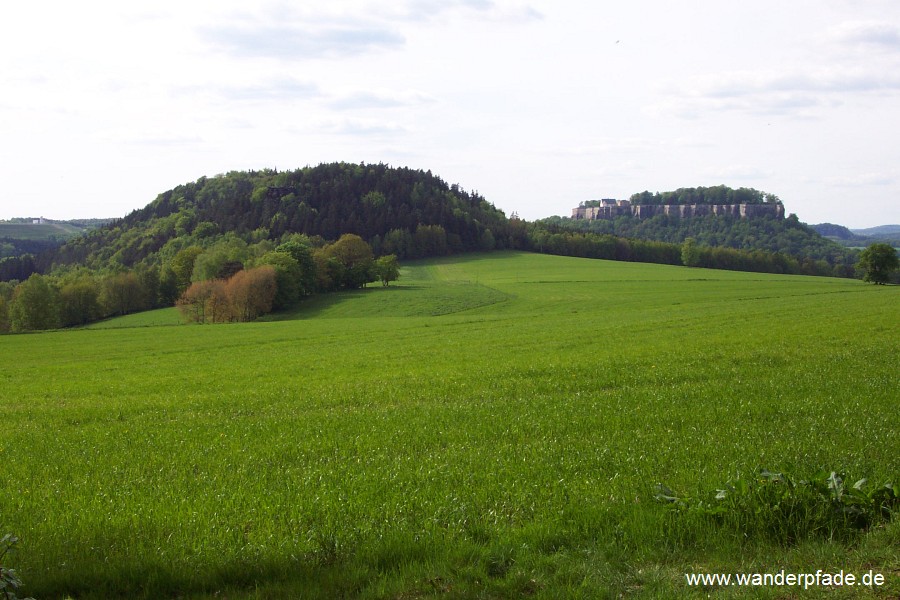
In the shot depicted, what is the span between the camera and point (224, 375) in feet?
87.0

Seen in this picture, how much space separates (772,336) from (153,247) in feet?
537

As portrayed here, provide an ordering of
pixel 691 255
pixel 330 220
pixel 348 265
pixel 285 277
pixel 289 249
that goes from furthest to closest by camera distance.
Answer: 1. pixel 330 220
2. pixel 691 255
3. pixel 348 265
4. pixel 289 249
5. pixel 285 277

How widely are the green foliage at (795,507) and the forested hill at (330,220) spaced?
142 m

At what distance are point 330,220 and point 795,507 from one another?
16289cm

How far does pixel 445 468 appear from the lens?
32.8 feet

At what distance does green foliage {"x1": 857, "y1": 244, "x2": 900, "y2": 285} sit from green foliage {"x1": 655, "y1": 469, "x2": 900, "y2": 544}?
101m

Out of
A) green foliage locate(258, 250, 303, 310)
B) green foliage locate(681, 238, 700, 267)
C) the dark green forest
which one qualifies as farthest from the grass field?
green foliage locate(681, 238, 700, 267)

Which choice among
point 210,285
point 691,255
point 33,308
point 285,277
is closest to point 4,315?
point 33,308

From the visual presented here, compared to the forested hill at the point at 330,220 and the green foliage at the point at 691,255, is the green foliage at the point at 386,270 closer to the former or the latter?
the forested hill at the point at 330,220

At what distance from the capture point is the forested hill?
15625 centimetres

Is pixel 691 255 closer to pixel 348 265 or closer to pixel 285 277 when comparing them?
pixel 348 265

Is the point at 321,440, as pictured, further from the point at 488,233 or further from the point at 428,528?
the point at 488,233

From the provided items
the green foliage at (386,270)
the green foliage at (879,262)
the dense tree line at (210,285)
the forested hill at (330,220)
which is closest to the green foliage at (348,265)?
the dense tree line at (210,285)

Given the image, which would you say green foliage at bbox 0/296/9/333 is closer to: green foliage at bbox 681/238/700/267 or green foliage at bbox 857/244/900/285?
green foliage at bbox 857/244/900/285
